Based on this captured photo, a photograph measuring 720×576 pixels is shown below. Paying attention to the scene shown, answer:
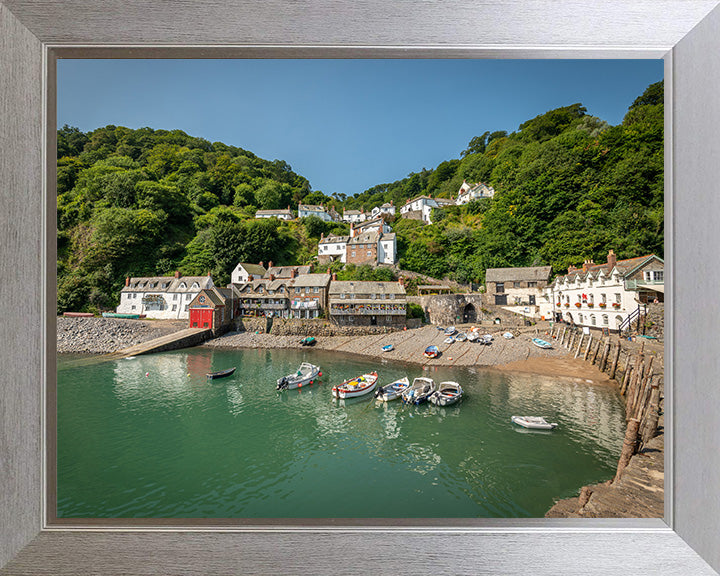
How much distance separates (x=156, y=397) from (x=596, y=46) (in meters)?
5.92

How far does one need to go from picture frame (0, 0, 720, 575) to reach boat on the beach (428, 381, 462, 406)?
343cm

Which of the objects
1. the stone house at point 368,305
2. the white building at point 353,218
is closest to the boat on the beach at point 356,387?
the stone house at point 368,305

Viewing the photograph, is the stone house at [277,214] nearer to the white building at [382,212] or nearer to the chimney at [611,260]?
the white building at [382,212]

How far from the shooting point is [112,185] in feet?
11.8

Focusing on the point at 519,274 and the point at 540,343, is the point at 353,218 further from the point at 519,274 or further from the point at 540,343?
the point at 540,343

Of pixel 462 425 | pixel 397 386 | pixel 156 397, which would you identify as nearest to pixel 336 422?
pixel 397 386

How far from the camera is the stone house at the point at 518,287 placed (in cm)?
392

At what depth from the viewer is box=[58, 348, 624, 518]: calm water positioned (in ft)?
7.46

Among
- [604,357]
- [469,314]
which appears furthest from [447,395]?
[604,357]

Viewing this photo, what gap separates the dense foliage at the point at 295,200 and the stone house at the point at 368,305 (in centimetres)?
85

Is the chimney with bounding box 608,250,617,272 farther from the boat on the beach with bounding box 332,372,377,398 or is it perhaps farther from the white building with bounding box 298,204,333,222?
the white building with bounding box 298,204,333,222

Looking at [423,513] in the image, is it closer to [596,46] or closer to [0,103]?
[596,46]

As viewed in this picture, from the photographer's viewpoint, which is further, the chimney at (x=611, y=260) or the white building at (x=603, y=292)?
the chimney at (x=611, y=260)

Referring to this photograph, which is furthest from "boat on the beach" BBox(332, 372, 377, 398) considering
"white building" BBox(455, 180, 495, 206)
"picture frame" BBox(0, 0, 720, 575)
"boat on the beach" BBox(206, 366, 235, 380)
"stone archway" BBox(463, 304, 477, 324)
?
"picture frame" BBox(0, 0, 720, 575)
